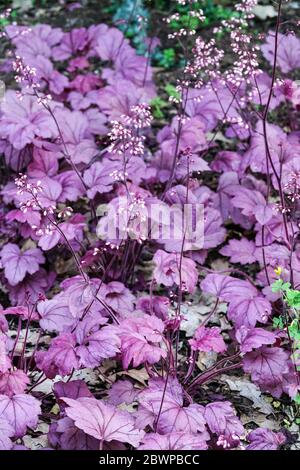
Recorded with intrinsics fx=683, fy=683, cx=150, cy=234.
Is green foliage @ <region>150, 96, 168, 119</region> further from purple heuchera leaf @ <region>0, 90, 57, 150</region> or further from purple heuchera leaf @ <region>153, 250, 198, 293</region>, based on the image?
purple heuchera leaf @ <region>153, 250, 198, 293</region>

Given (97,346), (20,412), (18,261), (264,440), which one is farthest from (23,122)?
(264,440)

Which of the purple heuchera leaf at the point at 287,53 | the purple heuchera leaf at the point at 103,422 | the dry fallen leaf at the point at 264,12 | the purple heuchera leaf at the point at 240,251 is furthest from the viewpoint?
the dry fallen leaf at the point at 264,12

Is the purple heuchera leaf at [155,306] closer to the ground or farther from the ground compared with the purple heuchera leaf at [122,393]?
farther from the ground

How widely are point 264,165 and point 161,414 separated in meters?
1.68

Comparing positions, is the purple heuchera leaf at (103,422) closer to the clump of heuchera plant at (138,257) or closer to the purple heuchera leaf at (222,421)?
the clump of heuchera plant at (138,257)

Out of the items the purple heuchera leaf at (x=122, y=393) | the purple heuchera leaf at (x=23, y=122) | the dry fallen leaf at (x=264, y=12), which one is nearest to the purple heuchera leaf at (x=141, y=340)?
the purple heuchera leaf at (x=122, y=393)

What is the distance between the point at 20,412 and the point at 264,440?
98cm

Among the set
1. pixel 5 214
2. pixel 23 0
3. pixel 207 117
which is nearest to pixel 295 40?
pixel 207 117

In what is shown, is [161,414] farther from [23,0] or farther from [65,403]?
[23,0]

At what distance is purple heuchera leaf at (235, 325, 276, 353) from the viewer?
291 cm

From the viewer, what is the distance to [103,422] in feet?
8.45

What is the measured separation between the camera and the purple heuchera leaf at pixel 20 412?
260cm

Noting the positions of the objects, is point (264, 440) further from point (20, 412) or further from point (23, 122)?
point (23, 122)

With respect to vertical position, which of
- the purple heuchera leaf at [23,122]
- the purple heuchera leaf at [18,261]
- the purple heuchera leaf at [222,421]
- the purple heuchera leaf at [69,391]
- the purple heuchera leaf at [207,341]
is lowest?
the purple heuchera leaf at [222,421]
